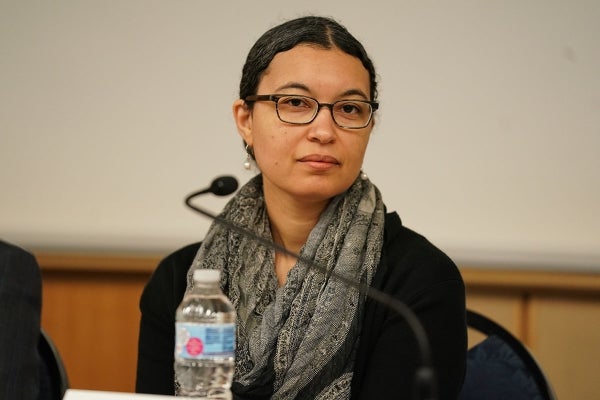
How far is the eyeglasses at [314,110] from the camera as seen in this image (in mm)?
1824

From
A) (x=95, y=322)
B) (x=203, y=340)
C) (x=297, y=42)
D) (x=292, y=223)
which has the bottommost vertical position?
(x=95, y=322)

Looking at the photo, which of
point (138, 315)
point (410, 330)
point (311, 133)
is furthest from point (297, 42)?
point (138, 315)

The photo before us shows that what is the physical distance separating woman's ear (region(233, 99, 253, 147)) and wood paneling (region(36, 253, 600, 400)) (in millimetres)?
1077

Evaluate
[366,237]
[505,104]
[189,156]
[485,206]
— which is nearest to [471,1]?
[505,104]

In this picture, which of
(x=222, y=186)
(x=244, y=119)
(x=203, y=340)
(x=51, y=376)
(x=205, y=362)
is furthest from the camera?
(x=244, y=119)

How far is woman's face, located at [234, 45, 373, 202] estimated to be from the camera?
5.96 feet

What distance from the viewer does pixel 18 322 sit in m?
1.53

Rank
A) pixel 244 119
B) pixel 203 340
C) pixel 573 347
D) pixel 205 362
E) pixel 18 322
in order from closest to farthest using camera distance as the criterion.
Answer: pixel 203 340, pixel 18 322, pixel 205 362, pixel 244 119, pixel 573 347

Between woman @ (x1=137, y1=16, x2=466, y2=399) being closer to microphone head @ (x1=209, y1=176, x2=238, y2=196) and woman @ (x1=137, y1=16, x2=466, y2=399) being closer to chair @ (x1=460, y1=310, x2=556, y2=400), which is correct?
chair @ (x1=460, y1=310, x2=556, y2=400)

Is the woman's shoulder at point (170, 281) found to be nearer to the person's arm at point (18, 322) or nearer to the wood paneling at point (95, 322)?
the person's arm at point (18, 322)

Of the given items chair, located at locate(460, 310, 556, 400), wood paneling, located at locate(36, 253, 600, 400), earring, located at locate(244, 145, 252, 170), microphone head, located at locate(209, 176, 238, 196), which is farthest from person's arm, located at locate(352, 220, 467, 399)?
wood paneling, located at locate(36, 253, 600, 400)

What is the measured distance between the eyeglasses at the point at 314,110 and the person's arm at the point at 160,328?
45 cm

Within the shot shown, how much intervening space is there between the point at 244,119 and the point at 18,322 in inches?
27.4

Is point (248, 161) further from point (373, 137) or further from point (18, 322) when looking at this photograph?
point (373, 137)
